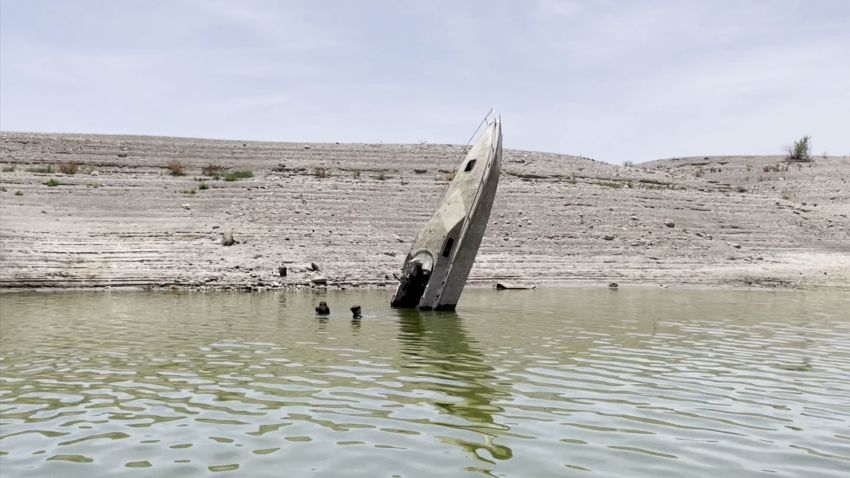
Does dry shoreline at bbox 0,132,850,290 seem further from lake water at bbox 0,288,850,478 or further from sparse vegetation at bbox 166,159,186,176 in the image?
lake water at bbox 0,288,850,478

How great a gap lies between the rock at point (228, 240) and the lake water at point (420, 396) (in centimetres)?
1217

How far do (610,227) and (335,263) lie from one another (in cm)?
1264

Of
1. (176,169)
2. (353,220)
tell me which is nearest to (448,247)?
(353,220)

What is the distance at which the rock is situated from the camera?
1155 inches

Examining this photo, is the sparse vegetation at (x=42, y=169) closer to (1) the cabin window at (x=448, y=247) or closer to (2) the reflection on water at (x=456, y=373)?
(1) the cabin window at (x=448, y=247)

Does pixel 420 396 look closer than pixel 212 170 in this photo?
Yes

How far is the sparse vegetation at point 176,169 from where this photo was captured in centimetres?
3872

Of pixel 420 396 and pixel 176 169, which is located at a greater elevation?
pixel 176 169

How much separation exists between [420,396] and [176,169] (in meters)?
32.2

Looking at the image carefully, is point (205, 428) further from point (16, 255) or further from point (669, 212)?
point (669, 212)

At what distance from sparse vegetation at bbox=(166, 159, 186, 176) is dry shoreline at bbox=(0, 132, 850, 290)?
0.46 m

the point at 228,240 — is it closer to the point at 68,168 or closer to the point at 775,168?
the point at 68,168

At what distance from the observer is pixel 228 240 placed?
29438mm

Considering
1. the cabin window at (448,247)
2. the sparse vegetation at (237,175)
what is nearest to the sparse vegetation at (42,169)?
the sparse vegetation at (237,175)
